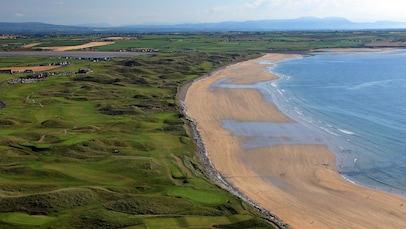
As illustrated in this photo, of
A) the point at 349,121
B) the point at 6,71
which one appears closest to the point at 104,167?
the point at 349,121

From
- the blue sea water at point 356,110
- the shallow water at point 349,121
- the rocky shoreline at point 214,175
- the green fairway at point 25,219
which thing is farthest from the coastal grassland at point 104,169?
the blue sea water at point 356,110

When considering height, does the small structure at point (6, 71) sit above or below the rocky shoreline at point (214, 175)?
above

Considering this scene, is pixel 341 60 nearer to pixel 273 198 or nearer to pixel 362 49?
pixel 362 49

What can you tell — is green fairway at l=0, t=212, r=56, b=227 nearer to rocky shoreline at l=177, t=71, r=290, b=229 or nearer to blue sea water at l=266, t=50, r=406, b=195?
rocky shoreline at l=177, t=71, r=290, b=229

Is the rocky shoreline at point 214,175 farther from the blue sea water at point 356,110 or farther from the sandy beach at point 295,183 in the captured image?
the blue sea water at point 356,110

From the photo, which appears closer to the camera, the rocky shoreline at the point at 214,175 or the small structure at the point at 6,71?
the rocky shoreline at the point at 214,175

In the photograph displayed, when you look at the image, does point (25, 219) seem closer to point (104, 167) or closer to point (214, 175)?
point (104, 167)

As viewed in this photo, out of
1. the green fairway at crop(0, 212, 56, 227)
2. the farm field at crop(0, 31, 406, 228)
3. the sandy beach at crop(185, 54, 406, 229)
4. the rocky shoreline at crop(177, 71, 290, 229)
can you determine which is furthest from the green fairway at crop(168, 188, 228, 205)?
the green fairway at crop(0, 212, 56, 227)
